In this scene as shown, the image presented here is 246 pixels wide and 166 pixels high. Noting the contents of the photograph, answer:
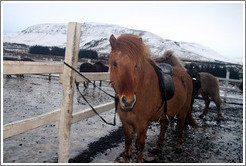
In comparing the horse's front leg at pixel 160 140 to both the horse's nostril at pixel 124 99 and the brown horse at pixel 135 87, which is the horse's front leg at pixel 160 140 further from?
the horse's nostril at pixel 124 99

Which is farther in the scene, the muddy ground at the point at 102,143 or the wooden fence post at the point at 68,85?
the muddy ground at the point at 102,143

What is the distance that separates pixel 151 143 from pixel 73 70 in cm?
293

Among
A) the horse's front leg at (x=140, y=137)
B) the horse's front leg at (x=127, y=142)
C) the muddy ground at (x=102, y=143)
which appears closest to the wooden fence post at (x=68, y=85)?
the muddy ground at (x=102, y=143)

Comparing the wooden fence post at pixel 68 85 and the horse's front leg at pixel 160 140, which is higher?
the wooden fence post at pixel 68 85

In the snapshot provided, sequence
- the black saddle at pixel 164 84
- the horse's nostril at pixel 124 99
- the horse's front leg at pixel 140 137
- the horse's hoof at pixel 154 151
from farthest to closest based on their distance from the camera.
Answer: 1. the horse's hoof at pixel 154 151
2. the black saddle at pixel 164 84
3. the horse's front leg at pixel 140 137
4. the horse's nostril at pixel 124 99

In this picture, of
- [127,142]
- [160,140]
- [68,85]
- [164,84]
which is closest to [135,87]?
[164,84]

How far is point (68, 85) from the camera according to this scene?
2.91 metres

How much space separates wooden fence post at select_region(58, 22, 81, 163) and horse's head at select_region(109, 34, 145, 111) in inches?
22.2

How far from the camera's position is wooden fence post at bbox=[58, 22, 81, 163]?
2.85 m

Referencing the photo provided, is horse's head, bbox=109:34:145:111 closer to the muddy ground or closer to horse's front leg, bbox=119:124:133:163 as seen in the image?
horse's front leg, bbox=119:124:133:163

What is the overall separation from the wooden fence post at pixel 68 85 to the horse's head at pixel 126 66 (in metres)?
0.56

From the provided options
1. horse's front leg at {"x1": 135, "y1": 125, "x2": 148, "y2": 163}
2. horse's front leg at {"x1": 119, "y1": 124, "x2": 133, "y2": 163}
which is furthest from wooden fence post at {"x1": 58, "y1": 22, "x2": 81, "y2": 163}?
horse's front leg at {"x1": 135, "y1": 125, "x2": 148, "y2": 163}

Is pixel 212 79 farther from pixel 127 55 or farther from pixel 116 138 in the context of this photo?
pixel 127 55

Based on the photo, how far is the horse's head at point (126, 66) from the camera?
2600mm
